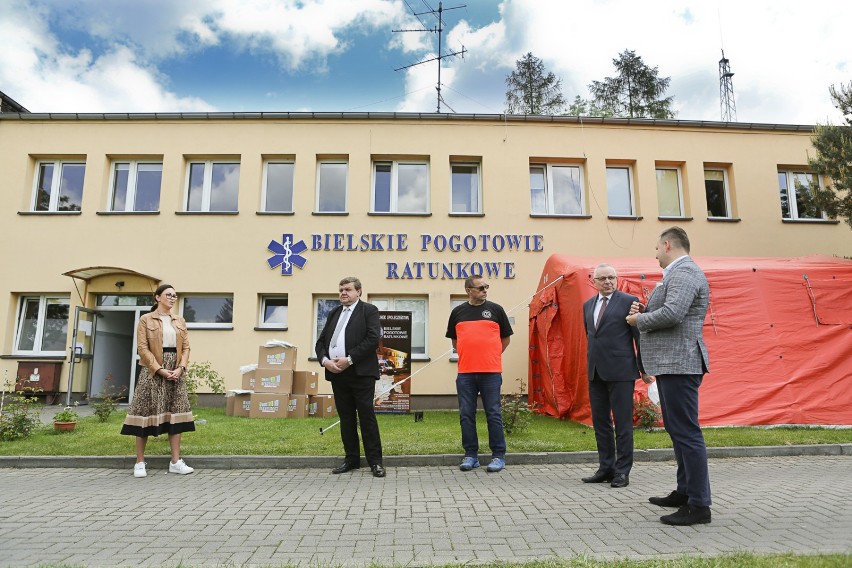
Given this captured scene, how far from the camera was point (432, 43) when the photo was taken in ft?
56.2

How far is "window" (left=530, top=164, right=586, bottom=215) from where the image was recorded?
46.7 ft

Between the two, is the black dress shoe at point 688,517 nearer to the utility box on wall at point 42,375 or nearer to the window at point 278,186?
the window at point 278,186

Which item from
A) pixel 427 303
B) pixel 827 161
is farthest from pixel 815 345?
pixel 427 303

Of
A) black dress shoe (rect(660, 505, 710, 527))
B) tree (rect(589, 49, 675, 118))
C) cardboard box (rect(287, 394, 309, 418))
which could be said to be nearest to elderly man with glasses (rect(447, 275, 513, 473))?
black dress shoe (rect(660, 505, 710, 527))

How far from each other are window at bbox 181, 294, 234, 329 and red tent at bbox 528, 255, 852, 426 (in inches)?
314

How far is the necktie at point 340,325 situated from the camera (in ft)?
20.5

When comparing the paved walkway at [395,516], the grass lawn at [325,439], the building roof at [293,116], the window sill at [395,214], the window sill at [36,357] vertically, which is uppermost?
the building roof at [293,116]

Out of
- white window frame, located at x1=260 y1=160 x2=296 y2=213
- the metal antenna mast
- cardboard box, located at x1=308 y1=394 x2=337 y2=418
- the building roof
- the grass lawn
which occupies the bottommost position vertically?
the grass lawn

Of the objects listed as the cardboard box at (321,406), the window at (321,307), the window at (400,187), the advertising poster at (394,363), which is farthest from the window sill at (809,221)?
the cardboard box at (321,406)

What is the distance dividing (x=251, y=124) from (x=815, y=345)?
41.9ft

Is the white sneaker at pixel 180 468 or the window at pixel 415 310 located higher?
the window at pixel 415 310

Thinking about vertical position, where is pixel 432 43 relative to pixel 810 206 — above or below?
above

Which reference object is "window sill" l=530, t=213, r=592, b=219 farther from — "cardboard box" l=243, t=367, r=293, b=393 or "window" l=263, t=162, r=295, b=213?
"cardboard box" l=243, t=367, r=293, b=393

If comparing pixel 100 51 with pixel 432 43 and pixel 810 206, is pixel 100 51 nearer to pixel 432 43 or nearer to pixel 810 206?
pixel 432 43
